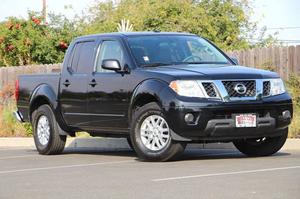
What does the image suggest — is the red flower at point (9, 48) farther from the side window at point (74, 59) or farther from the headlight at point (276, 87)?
the headlight at point (276, 87)

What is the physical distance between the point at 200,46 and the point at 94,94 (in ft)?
6.16

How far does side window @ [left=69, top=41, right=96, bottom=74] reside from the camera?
568 inches

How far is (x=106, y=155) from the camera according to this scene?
48.7 feet

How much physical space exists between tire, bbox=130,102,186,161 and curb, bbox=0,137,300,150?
2.83m

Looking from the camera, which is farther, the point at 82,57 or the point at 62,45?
the point at 62,45

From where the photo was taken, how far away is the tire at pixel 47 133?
1506cm

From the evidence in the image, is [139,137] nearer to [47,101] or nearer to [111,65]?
[111,65]

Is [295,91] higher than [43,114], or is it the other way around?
[43,114]

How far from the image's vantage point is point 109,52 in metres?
14.1

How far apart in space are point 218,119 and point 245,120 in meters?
0.41

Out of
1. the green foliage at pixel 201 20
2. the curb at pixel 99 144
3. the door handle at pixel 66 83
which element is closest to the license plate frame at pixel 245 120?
the curb at pixel 99 144

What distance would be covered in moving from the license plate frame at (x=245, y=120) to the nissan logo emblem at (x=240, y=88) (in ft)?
1.02

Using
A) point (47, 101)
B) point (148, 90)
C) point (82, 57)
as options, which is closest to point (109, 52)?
point (82, 57)

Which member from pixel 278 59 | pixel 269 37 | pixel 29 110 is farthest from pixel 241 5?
pixel 29 110
